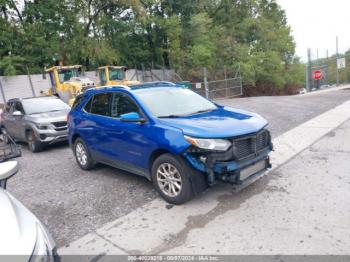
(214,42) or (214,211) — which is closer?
(214,211)

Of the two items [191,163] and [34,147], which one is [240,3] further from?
[191,163]

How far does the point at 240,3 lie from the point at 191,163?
33926 millimetres

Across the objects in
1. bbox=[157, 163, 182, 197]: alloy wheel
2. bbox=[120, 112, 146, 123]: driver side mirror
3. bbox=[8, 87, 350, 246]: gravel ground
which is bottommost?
bbox=[8, 87, 350, 246]: gravel ground

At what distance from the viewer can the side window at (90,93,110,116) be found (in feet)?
18.7

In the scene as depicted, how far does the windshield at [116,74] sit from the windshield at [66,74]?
89.1 inches

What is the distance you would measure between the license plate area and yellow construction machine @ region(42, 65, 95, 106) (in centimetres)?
1182

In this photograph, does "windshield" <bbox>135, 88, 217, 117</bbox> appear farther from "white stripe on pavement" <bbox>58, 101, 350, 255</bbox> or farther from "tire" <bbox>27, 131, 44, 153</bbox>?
"tire" <bbox>27, 131, 44, 153</bbox>

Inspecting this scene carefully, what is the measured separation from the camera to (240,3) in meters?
34.1

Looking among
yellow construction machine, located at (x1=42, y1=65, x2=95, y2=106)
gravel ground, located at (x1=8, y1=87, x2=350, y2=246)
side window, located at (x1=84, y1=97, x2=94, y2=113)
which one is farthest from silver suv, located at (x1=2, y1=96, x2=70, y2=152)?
yellow construction machine, located at (x1=42, y1=65, x2=95, y2=106)

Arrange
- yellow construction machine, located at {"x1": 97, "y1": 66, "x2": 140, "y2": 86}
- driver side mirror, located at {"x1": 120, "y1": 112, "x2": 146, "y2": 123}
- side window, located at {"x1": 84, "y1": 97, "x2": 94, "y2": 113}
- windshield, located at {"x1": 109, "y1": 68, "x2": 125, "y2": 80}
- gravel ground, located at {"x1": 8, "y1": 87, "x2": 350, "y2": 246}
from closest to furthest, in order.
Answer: gravel ground, located at {"x1": 8, "y1": 87, "x2": 350, "y2": 246}, driver side mirror, located at {"x1": 120, "y1": 112, "x2": 146, "y2": 123}, side window, located at {"x1": 84, "y1": 97, "x2": 94, "y2": 113}, yellow construction machine, located at {"x1": 97, "y1": 66, "x2": 140, "y2": 86}, windshield, located at {"x1": 109, "y1": 68, "x2": 125, "y2": 80}

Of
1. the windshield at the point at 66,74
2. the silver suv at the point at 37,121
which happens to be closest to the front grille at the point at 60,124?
the silver suv at the point at 37,121

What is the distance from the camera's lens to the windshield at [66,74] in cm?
1652

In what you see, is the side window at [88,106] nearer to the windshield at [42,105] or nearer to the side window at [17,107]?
the windshield at [42,105]

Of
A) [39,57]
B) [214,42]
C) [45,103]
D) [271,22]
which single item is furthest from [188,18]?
[45,103]
